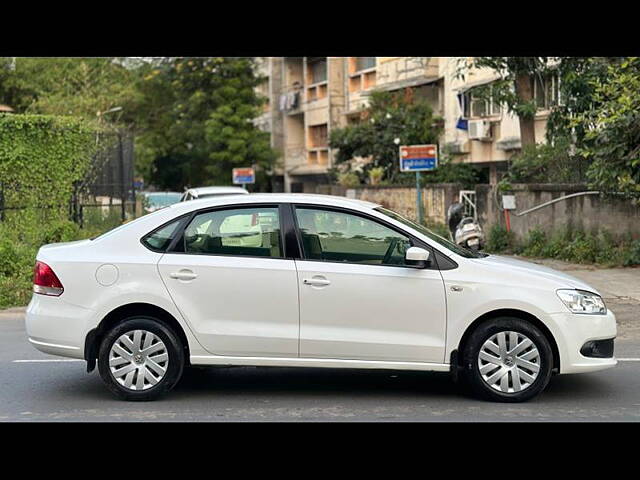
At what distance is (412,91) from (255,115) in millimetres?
13154

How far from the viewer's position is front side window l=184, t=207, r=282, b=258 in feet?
24.5

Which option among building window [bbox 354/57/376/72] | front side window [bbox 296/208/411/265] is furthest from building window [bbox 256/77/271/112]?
front side window [bbox 296/208/411/265]

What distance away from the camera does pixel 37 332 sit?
24.6 feet

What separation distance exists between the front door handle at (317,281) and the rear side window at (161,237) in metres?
1.15

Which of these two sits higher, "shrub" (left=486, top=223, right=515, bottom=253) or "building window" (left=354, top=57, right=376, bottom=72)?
"building window" (left=354, top=57, right=376, bottom=72)

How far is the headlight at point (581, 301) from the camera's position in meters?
7.30

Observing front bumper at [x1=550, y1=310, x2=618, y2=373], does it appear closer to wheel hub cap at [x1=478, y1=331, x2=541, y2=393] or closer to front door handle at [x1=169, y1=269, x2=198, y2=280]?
wheel hub cap at [x1=478, y1=331, x2=541, y2=393]

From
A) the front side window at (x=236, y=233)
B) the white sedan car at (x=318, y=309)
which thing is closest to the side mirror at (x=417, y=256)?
the white sedan car at (x=318, y=309)

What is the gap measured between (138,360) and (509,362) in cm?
287

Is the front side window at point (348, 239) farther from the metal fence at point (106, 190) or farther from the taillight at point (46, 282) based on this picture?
the metal fence at point (106, 190)

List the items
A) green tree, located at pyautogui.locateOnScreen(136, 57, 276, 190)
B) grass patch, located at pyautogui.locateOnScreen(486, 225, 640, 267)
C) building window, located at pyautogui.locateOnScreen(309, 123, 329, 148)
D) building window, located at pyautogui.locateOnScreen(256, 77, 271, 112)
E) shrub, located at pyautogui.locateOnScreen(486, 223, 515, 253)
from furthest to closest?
building window, located at pyautogui.locateOnScreen(256, 77, 271, 112) < building window, located at pyautogui.locateOnScreen(309, 123, 329, 148) < green tree, located at pyautogui.locateOnScreen(136, 57, 276, 190) < shrub, located at pyautogui.locateOnScreen(486, 223, 515, 253) < grass patch, located at pyautogui.locateOnScreen(486, 225, 640, 267)

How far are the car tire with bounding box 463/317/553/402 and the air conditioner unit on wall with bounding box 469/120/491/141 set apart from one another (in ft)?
77.2

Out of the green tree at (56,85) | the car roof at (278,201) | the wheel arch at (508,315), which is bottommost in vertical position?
the wheel arch at (508,315)

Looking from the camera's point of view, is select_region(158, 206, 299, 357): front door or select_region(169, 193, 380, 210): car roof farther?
select_region(169, 193, 380, 210): car roof
